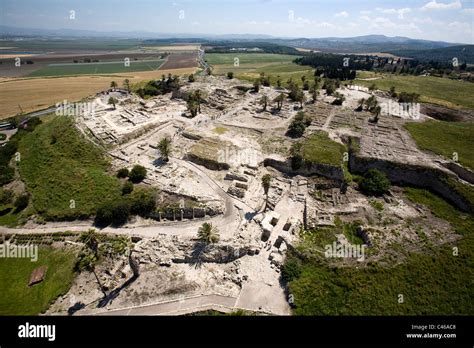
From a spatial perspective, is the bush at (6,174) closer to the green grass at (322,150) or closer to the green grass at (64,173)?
the green grass at (64,173)

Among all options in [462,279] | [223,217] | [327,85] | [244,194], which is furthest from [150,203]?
[327,85]

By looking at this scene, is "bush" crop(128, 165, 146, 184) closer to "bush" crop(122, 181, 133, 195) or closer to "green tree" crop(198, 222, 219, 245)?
"bush" crop(122, 181, 133, 195)

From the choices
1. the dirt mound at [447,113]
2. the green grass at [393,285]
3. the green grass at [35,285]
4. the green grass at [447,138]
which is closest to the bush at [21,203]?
the green grass at [35,285]

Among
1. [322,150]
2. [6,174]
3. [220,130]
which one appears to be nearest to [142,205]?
[220,130]

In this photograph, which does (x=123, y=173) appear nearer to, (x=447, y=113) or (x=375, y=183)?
(x=375, y=183)
